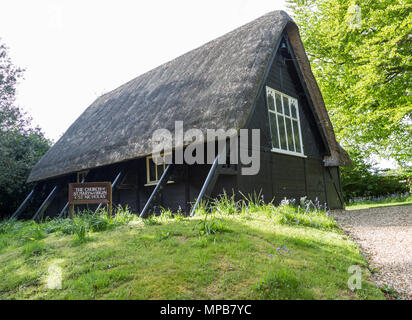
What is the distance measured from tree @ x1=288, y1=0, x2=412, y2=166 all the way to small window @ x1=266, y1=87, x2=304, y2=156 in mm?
2887

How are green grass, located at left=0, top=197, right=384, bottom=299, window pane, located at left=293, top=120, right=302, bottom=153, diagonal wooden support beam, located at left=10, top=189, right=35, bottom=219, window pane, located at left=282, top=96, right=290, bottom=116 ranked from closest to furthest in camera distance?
1. green grass, located at left=0, top=197, right=384, bottom=299
2. window pane, located at left=282, top=96, right=290, bottom=116
3. window pane, located at left=293, top=120, right=302, bottom=153
4. diagonal wooden support beam, located at left=10, top=189, right=35, bottom=219

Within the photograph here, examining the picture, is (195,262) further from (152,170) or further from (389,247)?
(152,170)

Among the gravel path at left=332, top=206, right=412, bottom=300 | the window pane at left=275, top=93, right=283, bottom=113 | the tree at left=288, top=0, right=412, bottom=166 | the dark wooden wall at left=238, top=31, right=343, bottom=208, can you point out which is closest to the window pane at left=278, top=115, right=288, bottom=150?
the window pane at left=275, top=93, right=283, bottom=113

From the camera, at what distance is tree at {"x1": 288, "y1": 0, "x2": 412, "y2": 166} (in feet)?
34.8

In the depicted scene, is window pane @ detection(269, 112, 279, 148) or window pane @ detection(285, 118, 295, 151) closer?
window pane @ detection(269, 112, 279, 148)

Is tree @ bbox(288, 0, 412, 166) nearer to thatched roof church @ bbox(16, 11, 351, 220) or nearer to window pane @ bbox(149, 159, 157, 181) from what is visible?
thatched roof church @ bbox(16, 11, 351, 220)

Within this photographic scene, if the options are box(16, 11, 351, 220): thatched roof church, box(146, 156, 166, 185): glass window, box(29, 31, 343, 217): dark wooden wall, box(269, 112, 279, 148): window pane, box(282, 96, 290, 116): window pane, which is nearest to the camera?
box(16, 11, 351, 220): thatched roof church

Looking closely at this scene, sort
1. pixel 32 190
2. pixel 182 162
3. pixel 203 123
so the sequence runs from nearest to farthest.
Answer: pixel 203 123, pixel 182 162, pixel 32 190

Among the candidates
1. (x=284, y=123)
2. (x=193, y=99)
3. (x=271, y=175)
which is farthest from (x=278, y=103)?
(x=193, y=99)

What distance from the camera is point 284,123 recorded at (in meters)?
9.84
